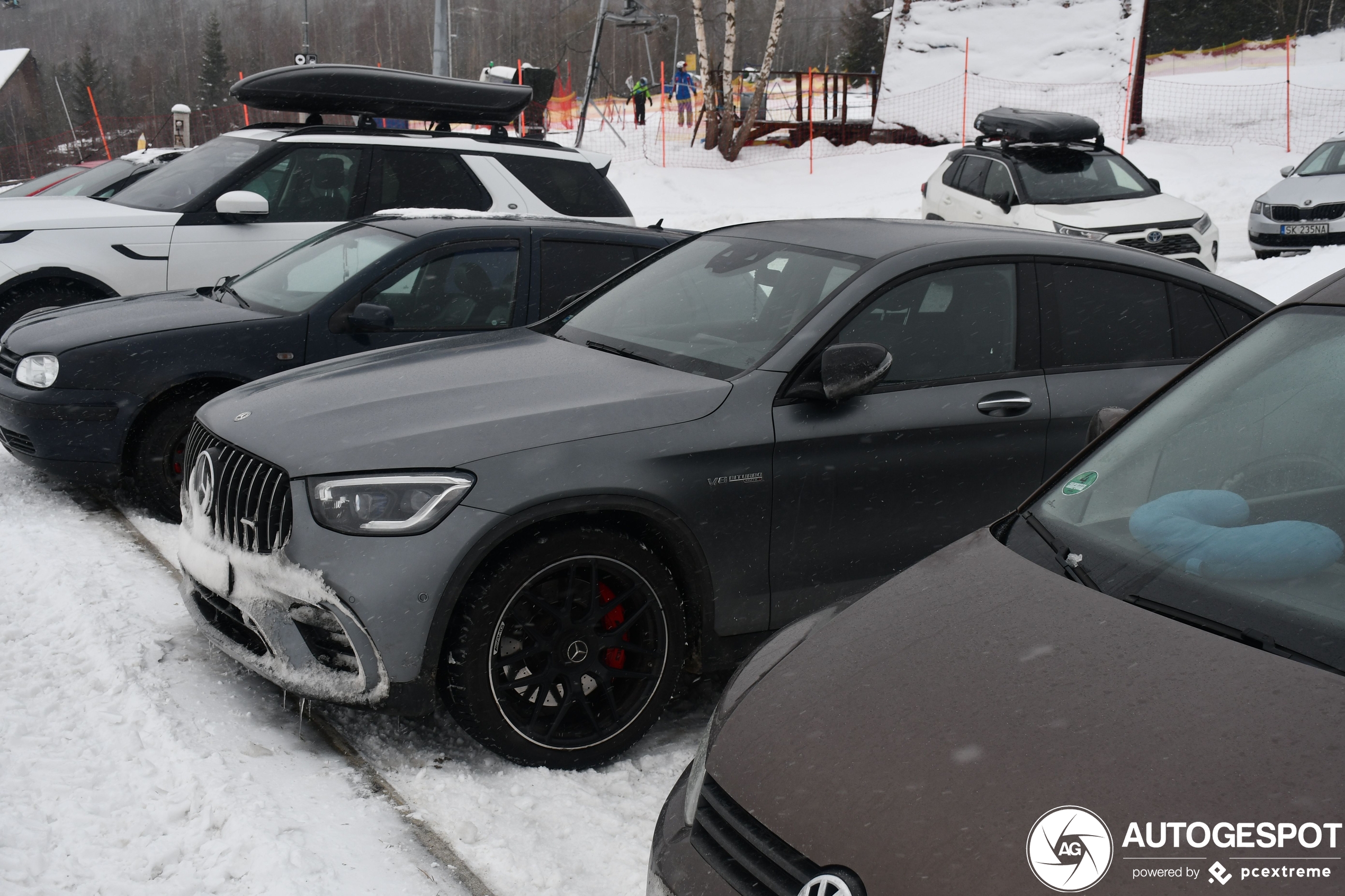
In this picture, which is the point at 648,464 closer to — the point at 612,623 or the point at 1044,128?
the point at 612,623

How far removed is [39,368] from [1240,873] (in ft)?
18.3

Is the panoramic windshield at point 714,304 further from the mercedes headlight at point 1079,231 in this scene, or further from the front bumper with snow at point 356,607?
the mercedes headlight at point 1079,231

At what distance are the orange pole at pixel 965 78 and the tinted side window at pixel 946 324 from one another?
83.1 ft

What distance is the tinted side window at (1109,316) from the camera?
4391 mm

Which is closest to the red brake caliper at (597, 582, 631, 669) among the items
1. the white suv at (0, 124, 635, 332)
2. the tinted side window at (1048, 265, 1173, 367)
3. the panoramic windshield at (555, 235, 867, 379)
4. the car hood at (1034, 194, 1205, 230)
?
Answer: the panoramic windshield at (555, 235, 867, 379)

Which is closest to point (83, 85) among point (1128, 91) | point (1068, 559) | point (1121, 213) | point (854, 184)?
point (854, 184)

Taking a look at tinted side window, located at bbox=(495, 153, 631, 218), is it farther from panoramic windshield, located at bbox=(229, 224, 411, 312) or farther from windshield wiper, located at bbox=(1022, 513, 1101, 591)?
windshield wiper, located at bbox=(1022, 513, 1101, 591)

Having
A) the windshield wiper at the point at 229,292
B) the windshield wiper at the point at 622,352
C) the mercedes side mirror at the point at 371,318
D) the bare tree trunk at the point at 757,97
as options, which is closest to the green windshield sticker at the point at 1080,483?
the windshield wiper at the point at 622,352

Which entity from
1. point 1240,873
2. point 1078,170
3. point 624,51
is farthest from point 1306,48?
point 1240,873

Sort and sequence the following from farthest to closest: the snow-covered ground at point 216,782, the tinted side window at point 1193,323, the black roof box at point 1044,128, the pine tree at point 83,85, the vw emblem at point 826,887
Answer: the pine tree at point 83,85 < the black roof box at point 1044,128 < the tinted side window at point 1193,323 < the snow-covered ground at point 216,782 < the vw emblem at point 826,887

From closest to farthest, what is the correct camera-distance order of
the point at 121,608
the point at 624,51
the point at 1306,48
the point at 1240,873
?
1. the point at 1240,873
2. the point at 121,608
3. the point at 1306,48
4. the point at 624,51

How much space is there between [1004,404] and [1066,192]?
10161 mm

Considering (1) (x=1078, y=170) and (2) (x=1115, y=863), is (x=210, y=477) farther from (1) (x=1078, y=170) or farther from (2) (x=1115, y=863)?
(1) (x=1078, y=170)

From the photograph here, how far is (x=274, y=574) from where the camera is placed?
3.46 meters
